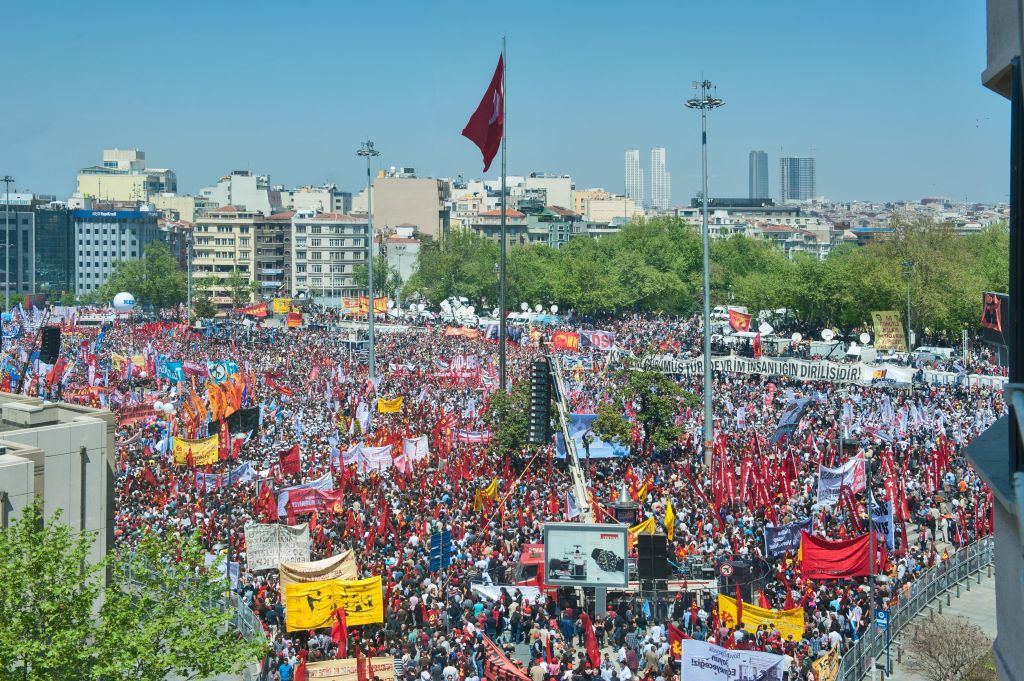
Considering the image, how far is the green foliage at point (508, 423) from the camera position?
3117cm

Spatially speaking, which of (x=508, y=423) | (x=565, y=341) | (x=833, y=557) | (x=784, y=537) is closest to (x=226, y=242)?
(x=565, y=341)

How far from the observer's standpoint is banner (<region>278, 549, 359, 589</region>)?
19.0m

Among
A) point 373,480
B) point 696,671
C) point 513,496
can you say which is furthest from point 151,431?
point 696,671

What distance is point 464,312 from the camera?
274ft

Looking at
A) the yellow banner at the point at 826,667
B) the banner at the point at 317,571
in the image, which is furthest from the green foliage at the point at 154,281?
Result: the yellow banner at the point at 826,667

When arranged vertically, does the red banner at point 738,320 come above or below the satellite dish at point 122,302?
below

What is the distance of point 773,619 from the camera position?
677 inches

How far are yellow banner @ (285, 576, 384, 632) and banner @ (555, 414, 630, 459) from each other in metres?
13.6

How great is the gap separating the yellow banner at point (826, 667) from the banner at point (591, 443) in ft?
48.4

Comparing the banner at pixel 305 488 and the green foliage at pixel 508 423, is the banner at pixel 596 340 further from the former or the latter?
the banner at pixel 305 488

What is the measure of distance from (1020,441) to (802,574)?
13.8 metres

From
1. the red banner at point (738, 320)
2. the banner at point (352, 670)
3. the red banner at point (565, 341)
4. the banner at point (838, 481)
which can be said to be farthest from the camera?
the red banner at point (565, 341)

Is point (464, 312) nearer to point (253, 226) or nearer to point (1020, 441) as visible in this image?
point (253, 226)

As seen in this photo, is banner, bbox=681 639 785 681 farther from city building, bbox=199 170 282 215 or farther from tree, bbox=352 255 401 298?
city building, bbox=199 170 282 215
